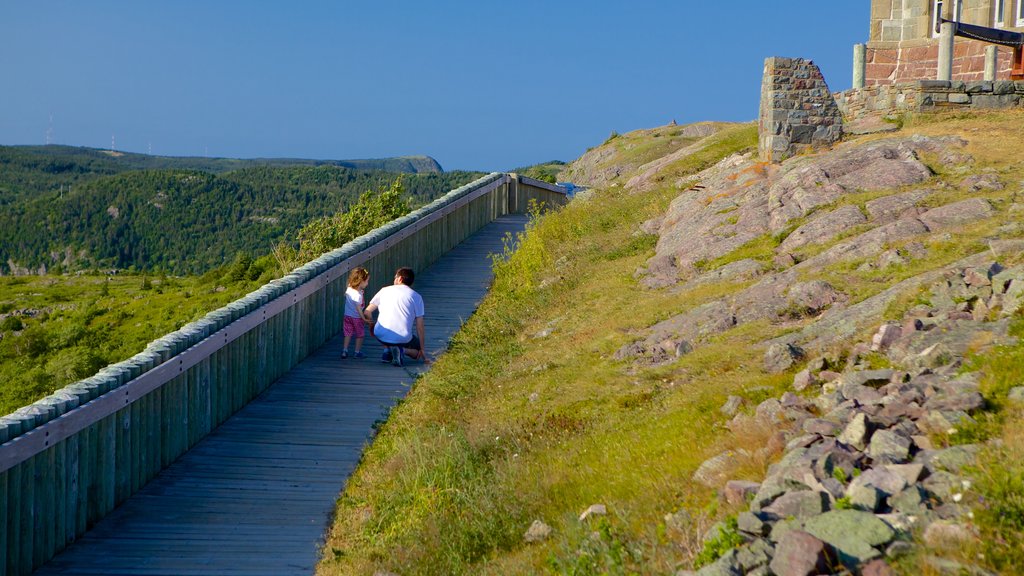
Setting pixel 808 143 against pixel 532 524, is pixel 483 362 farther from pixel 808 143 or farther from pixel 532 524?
pixel 808 143

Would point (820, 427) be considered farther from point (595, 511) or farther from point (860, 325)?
point (860, 325)

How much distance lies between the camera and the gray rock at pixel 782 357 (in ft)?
26.8

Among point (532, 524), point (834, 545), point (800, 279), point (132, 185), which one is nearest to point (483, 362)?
point (800, 279)

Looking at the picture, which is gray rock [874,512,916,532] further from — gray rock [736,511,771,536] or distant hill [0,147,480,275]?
distant hill [0,147,480,275]

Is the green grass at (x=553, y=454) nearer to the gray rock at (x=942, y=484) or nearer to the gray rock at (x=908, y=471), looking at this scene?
the gray rock at (x=908, y=471)

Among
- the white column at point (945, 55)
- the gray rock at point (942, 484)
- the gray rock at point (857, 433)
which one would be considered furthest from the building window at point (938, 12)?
the gray rock at point (942, 484)

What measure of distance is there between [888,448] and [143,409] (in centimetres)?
601

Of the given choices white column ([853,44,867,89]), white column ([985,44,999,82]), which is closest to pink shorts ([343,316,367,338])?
white column ([985,44,999,82])

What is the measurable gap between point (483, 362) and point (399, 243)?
5872 millimetres

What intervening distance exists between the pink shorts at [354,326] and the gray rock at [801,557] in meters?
9.23

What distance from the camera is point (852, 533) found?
4738 millimetres

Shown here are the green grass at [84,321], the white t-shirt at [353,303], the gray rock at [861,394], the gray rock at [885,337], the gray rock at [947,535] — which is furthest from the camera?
the green grass at [84,321]

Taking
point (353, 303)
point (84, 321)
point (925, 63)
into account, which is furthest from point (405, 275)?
point (84, 321)

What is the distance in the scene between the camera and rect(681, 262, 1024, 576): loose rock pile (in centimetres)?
468
